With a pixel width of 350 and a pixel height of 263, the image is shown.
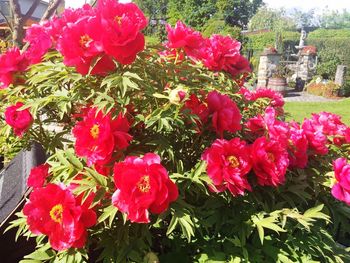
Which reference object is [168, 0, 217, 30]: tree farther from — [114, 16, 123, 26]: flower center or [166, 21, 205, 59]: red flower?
[114, 16, 123, 26]: flower center

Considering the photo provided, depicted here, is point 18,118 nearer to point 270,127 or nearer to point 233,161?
point 233,161

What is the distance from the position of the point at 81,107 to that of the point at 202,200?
2.10 ft

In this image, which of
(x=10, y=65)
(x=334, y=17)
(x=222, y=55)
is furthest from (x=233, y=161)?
(x=334, y=17)

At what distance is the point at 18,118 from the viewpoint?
1376 millimetres

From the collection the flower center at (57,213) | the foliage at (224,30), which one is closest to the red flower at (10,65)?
the flower center at (57,213)

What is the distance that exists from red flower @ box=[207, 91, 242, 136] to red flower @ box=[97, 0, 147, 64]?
358 mm

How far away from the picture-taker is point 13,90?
141cm

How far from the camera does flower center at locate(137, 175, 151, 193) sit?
42.4 inches

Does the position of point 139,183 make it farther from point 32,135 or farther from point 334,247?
point 334,247

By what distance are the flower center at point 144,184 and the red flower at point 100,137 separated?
0.53 feet

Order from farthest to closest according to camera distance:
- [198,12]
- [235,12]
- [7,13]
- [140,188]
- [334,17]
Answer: [334,17], [235,12], [198,12], [7,13], [140,188]

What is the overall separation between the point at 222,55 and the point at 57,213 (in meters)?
1.05

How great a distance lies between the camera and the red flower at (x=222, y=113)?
1.33 m

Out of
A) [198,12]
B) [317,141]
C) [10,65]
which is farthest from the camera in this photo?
[198,12]
